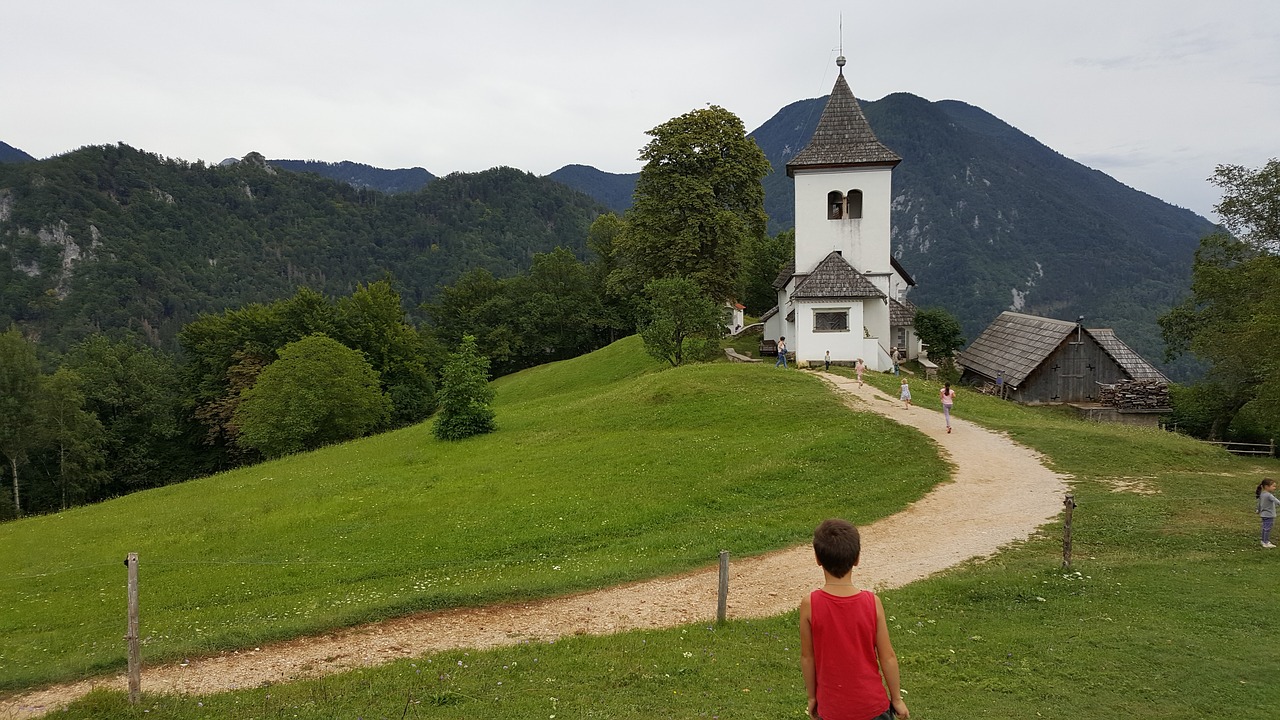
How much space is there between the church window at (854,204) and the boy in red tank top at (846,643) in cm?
3703

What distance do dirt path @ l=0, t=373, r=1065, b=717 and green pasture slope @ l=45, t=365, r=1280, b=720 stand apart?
2.38 ft

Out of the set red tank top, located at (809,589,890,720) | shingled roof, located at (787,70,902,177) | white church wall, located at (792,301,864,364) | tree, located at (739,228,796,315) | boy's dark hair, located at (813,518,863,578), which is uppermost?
shingled roof, located at (787,70,902,177)

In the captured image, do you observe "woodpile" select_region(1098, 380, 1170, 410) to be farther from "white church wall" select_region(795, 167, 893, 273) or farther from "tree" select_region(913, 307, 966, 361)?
"white church wall" select_region(795, 167, 893, 273)

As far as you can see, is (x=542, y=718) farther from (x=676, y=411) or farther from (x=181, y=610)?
(x=676, y=411)

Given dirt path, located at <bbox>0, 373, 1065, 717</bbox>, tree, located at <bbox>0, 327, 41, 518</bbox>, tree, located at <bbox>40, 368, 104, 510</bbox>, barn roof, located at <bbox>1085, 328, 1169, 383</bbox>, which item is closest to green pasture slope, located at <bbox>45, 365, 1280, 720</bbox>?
dirt path, located at <bbox>0, 373, 1065, 717</bbox>

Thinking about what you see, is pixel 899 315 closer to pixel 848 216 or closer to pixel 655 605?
pixel 848 216

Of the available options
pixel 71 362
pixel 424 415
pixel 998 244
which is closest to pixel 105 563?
pixel 424 415

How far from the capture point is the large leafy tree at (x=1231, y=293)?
34.4 m

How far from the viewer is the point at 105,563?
19156mm

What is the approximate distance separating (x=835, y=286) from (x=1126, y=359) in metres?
17.3

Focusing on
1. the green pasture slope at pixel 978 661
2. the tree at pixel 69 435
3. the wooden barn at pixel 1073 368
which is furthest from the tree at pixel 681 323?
the tree at pixel 69 435

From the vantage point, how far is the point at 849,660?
200 inches

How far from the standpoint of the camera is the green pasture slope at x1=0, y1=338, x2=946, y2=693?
13.5m

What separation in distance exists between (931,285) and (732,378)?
132036 millimetres
